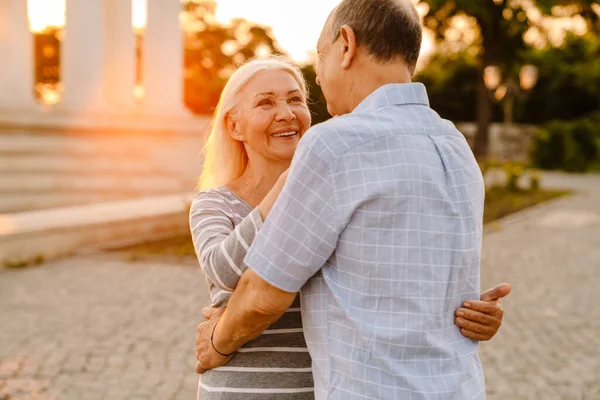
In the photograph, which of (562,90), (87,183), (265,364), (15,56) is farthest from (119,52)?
(562,90)

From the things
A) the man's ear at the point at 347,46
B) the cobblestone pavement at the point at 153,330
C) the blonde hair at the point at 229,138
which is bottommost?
the cobblestone pavement at the point at 153,330

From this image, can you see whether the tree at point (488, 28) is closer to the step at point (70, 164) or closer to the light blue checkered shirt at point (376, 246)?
the step at point (70, 164)

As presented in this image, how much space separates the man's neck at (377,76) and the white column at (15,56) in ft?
43.7

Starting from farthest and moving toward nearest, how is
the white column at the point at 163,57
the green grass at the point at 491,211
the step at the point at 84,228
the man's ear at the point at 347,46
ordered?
the white column at the point at 163,57 < the green grass at the point at 491,211 < the step at the point at 84,228 < the man's ear at the point at 347,46

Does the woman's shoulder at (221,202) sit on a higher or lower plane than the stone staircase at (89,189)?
higher

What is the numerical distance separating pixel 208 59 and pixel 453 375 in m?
44.0

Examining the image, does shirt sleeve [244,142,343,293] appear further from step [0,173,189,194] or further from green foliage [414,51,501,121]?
green foliage [414,51,501,121]

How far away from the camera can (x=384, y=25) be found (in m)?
1.62

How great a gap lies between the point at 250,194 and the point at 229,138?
0.20 meters

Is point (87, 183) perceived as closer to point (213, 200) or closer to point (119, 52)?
point (119, 52)

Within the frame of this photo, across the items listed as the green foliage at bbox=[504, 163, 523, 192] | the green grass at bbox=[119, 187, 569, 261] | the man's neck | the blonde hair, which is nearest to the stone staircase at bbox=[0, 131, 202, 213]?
the green grass at bbox=[119, 187, 569, 261]

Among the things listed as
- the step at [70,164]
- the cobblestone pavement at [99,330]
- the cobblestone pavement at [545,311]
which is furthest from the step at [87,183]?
the cobblestone pavement at [545,311]

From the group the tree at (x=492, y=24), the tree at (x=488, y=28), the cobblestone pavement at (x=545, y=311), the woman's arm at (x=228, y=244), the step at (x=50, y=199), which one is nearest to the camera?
the woman's arm at (x=228, y=244)

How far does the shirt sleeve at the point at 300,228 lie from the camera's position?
1533 millimetres
